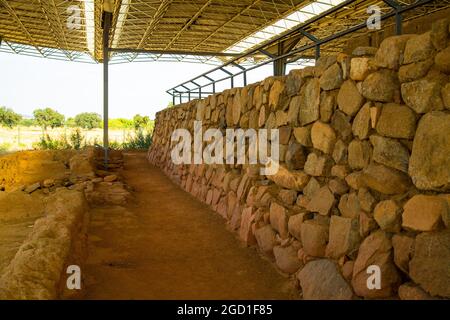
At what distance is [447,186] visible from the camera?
2428 mm

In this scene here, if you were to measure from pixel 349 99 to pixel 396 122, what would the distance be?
24.4 inches

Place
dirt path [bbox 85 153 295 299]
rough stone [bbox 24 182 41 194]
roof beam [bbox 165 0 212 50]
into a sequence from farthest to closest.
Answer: roof beam [bbox 165 0 212 50] → rough stone [bbox 24 182 41 194] → dirt path [bbox 85 153 295 299]

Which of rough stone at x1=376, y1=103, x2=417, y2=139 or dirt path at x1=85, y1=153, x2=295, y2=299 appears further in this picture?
dirt path at x1=85, y1=153, x2=295, y2=299

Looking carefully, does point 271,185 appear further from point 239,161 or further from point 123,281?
point 123,281

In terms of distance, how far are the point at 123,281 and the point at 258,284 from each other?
1.35 metres

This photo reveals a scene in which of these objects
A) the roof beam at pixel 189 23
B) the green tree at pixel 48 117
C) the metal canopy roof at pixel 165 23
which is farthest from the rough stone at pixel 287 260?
the green tree at pixel 48 117

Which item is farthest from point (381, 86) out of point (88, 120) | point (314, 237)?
point (88, 120)

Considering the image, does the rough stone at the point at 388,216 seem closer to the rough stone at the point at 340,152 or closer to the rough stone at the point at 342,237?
the rough stone at the point at 342,237

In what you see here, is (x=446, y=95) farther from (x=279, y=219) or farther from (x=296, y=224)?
(x=279, y=219)

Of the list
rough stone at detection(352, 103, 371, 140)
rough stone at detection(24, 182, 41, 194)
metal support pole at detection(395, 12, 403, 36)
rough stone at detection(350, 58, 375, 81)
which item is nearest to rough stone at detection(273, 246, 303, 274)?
rough stone at detection(352, 103, 371, 140)

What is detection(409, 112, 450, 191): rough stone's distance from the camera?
245cm

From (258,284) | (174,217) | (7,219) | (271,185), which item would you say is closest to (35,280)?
(258,284)

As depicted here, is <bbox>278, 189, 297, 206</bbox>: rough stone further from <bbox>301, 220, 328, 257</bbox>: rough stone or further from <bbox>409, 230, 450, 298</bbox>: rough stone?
<bbox>409, 230, 450, 298</bbox>: rough stone

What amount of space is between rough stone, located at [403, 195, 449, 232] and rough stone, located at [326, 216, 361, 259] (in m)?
0.53
